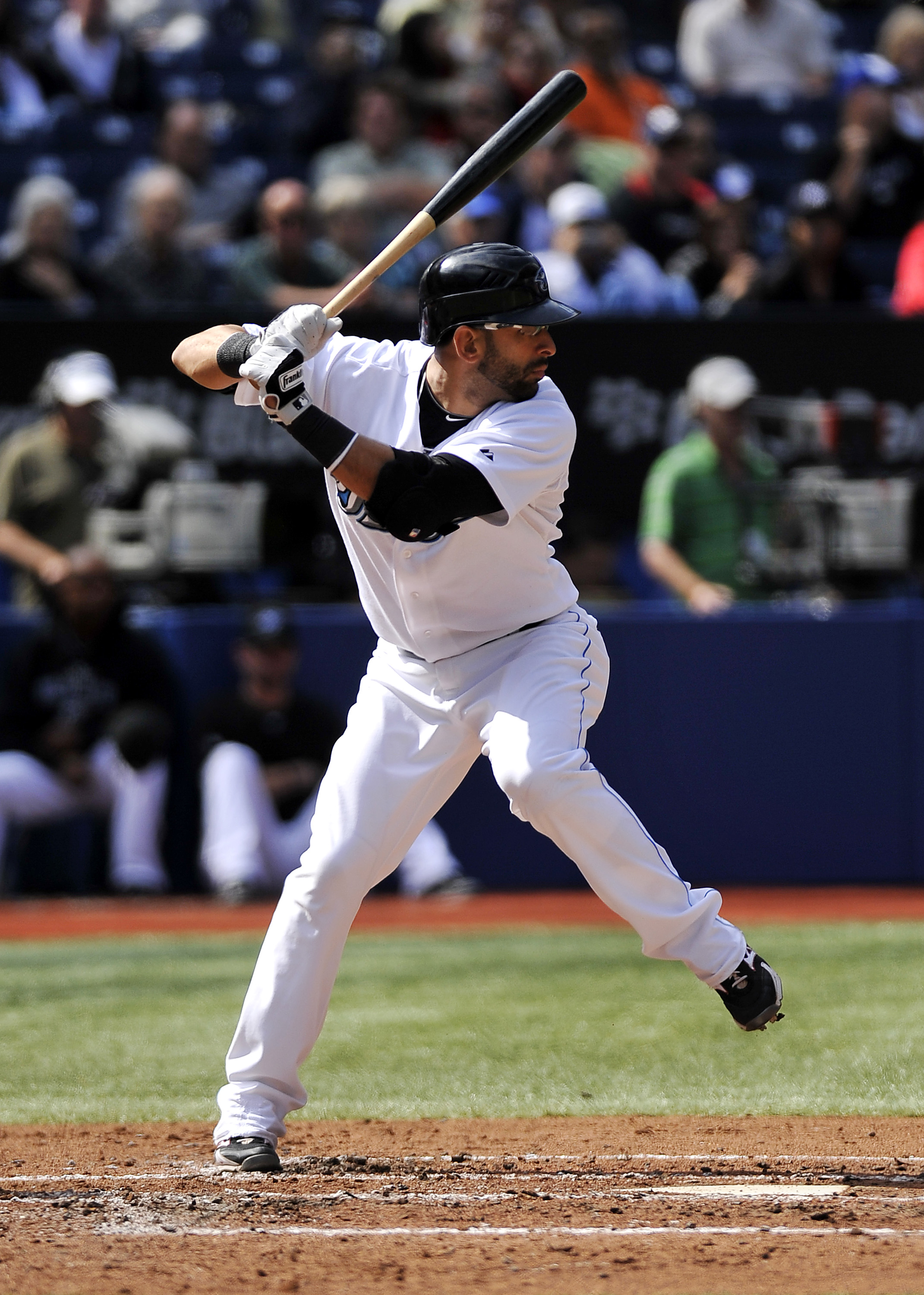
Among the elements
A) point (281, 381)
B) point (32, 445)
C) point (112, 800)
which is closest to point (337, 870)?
point (281, 381)

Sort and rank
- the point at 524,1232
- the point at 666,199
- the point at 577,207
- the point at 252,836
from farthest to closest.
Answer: the point at 666,199, the point at 577,207, the point at 252,836, the point at 524,1232

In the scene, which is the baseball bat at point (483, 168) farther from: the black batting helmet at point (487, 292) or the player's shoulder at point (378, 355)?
the black batting helmet at point (487, 292)

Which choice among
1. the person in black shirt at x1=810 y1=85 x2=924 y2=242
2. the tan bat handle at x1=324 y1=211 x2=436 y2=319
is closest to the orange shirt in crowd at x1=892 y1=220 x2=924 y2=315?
the person in black shirt at x1=810 y1=85 x2=924 y2=242

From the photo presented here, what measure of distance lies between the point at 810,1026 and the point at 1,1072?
2381mm

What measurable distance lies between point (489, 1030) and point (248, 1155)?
1.98 m

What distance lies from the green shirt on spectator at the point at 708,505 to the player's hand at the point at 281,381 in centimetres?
506

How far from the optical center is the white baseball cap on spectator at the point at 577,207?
378 inches

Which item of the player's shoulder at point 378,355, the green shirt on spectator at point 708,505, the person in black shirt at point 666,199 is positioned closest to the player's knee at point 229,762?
the green shirt on spectator at point 708,505

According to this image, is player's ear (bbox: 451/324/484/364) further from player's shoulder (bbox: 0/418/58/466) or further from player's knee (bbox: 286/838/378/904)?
player's shoulder (bbox: 0/418/58/466)

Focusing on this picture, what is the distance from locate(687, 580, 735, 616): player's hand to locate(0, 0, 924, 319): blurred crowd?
1.38 meters

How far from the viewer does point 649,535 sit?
879cm

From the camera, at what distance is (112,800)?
27.8 feet

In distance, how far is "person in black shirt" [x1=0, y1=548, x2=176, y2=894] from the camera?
8352 mm

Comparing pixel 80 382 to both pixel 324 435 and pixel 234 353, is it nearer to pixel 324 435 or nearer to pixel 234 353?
pixel 234 353
